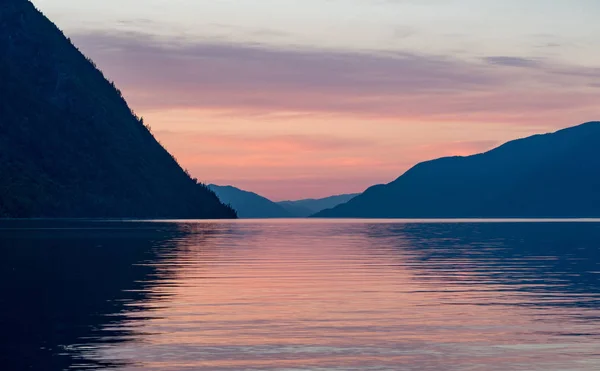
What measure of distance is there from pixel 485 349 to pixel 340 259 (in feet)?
163

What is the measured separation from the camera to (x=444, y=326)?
36688mm

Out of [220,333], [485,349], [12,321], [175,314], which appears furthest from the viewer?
[175,314]

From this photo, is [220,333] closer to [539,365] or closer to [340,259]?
[539,365]

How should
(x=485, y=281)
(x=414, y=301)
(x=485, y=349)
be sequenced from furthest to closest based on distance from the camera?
1. (x=485, y=281)
2. (x=414, y=301)
3. (x=485, y=349)

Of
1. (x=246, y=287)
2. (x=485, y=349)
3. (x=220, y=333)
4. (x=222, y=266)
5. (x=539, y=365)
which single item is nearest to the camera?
(x=539, y=365)

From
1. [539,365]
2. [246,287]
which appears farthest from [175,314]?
[539,365]

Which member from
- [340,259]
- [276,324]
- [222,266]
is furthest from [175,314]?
[340,259]

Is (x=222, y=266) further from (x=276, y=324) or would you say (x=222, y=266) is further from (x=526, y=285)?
(x=276, y=324)

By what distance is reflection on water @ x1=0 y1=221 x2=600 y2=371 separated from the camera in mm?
29281

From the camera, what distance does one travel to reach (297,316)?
39594 mm

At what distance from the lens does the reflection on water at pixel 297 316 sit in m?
29.3

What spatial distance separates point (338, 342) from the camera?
32469mm

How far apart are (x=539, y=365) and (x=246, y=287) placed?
2652 cm

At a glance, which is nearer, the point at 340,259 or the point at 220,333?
the point at 220,333
